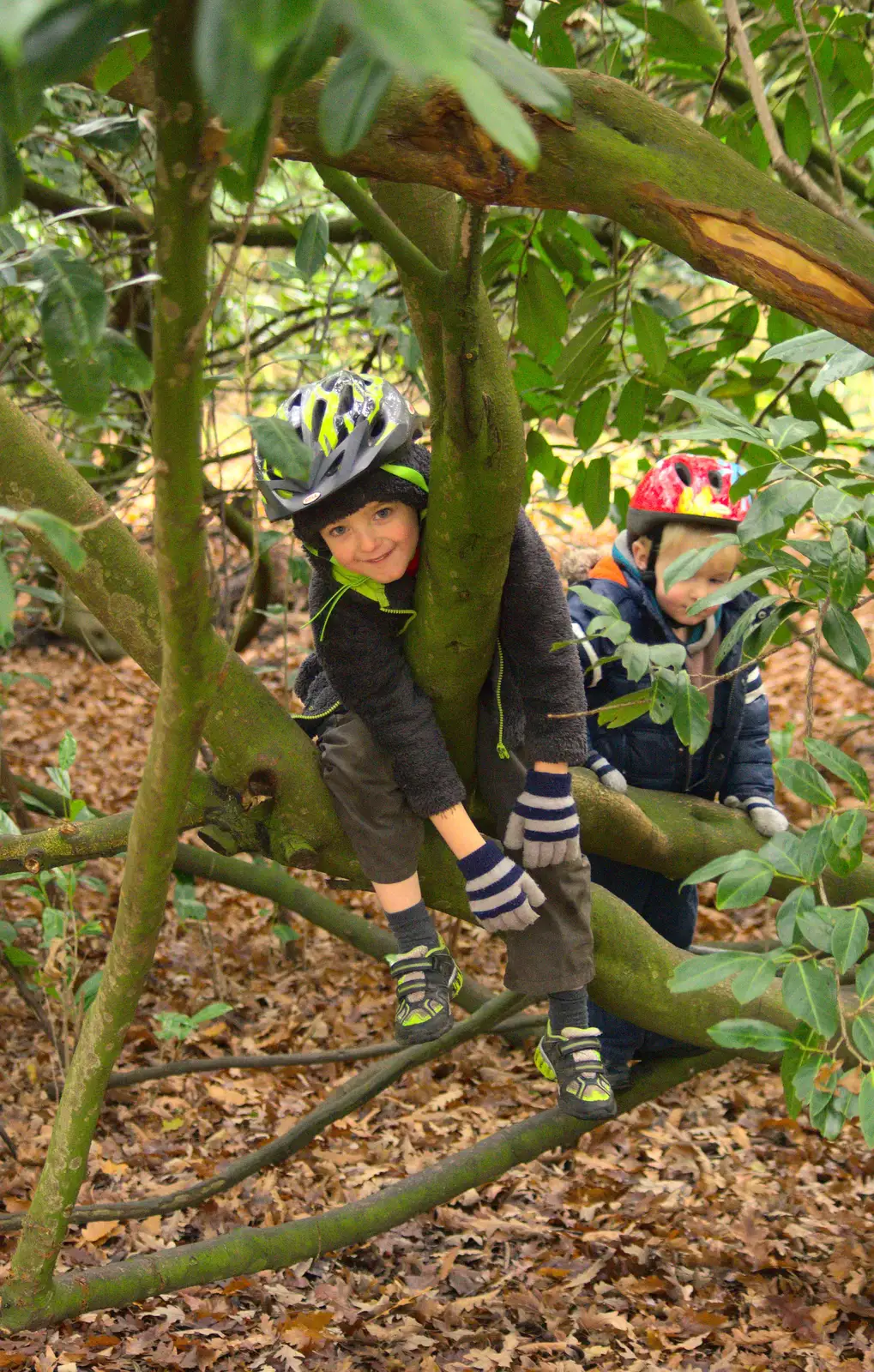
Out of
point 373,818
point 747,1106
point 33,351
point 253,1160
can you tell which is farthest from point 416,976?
point 33,351

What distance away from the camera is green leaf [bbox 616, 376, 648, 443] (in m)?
3.07

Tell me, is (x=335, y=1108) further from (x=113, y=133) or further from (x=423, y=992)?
(x=113, y=133)

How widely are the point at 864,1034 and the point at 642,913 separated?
179 centimetres

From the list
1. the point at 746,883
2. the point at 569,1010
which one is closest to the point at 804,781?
the point at 746,883

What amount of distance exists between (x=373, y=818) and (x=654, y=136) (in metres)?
1.33

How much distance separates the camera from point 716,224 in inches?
59.7

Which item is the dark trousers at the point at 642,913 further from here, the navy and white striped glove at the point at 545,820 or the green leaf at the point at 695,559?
the green leaf at the point at 695,559

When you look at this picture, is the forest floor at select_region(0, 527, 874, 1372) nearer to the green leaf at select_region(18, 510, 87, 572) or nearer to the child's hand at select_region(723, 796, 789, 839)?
the child's hand at select_region(723, 796, 789, 839)

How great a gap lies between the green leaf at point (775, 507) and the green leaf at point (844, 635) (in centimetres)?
19

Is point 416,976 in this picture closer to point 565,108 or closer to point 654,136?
point 654,136

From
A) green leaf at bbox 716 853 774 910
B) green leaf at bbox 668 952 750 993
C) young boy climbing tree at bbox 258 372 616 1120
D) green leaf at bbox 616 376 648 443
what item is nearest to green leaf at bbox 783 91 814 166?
green leaf at bbox 616 376 648 443

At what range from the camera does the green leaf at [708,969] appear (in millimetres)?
1690

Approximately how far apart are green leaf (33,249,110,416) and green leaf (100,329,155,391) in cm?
3

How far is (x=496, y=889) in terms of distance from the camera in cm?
229
